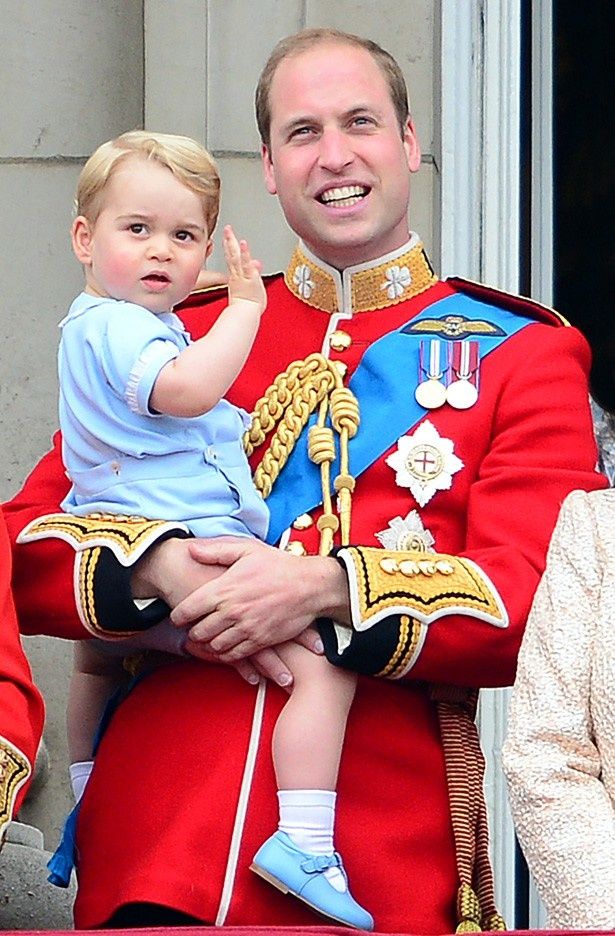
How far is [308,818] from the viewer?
3.24 metres

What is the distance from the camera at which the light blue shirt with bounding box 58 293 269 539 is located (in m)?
3.39

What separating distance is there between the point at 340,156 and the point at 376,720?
2.70 feet

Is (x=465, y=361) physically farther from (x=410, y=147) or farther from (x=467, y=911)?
(x=467, y=911)

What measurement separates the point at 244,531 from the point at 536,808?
70cm

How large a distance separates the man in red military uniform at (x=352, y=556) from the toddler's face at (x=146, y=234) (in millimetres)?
238

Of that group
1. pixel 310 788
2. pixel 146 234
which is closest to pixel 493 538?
pixel 310 788

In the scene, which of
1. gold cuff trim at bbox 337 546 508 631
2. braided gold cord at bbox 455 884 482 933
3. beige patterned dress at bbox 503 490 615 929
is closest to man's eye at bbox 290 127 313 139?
gold cuff trim at bbox 337 546 508 631

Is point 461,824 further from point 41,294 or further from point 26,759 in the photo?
point 41,294

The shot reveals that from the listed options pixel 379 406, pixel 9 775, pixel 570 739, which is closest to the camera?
pixel 570 739

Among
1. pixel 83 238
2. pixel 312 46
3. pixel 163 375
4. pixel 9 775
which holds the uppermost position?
pixel 312 46

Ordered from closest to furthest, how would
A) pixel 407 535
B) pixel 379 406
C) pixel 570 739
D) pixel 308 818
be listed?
pixel 570 739, pixel 308 818, pixel 407 535, pixel 379 406

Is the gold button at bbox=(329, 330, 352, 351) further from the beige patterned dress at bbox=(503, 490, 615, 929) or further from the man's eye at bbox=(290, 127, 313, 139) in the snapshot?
the beige patterned dress at bbox=(503, 490, 615, 929)

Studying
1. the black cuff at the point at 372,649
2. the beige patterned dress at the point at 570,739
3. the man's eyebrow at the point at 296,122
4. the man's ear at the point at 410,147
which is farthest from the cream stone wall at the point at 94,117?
the beige patterned dress at the point at 570,739

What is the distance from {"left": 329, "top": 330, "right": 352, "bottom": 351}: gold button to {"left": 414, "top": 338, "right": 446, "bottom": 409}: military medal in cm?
13
